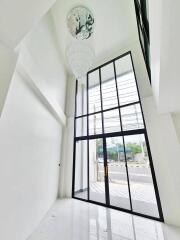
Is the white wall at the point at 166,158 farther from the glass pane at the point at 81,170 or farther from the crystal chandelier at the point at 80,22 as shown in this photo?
the crystal chandelier at the point at 80,22

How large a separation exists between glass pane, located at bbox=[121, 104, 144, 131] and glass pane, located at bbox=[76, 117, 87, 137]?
184cm

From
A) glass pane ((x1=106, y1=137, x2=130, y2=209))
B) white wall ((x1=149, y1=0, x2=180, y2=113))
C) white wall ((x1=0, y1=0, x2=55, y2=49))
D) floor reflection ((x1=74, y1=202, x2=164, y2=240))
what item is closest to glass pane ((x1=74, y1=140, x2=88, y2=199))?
glass pane ((x1=106, y1=137, x2=130, y2=209))

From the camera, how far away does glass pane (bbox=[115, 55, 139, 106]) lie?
449 centimetres

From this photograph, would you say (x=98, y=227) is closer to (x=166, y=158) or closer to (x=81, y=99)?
(x=166, y=158)

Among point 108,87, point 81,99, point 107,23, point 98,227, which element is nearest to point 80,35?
point 107,23

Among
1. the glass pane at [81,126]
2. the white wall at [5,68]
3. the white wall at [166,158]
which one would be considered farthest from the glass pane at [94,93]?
the white wall at [5,68]

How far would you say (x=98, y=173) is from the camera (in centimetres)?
456

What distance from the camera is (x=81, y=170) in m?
5.25

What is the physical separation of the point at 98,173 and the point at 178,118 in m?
3.21

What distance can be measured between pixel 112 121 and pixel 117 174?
188 centimetres

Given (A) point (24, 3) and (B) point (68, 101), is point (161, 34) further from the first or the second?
(B) point (68, 101)

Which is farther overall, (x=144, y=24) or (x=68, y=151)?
(x=68, y=151)

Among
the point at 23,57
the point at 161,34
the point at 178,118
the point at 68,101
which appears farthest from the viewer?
the point at 68,101

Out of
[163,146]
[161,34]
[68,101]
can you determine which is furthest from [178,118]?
[68,101]
